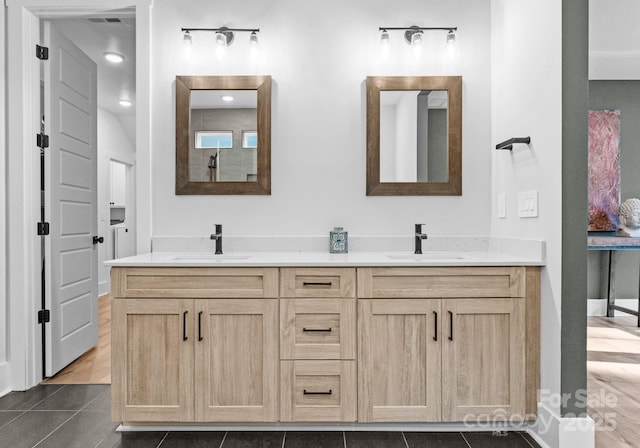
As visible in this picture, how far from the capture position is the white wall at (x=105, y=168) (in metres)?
5.48

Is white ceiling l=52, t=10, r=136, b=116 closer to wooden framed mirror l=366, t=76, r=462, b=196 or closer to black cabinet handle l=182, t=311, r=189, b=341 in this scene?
wooden framed mirror l=366, t=76, r=462, b=196

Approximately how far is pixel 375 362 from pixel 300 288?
0.52 m

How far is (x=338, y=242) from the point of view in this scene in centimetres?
238

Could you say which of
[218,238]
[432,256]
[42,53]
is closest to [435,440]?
[432,256]

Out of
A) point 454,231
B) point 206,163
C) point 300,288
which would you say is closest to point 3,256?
point 206,163

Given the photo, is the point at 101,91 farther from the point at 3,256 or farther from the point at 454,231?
the point at 454,231

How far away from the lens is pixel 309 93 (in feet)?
8.24

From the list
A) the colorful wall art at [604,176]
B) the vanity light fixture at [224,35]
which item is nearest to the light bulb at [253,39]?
the vanity light fixture at [224,35]

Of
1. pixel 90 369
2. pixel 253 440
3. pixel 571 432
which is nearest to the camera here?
pixel 571 432

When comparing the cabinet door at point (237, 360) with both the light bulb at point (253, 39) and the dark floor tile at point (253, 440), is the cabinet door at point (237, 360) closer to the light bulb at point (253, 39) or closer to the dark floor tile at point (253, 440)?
the dark floor tile at point (253, 440)

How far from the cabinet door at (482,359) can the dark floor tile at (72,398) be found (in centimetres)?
205

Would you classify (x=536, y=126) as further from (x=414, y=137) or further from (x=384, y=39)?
(x=384, y=39)

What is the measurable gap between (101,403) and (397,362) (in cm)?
175

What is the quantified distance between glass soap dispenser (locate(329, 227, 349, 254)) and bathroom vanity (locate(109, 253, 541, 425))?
0.45 m
